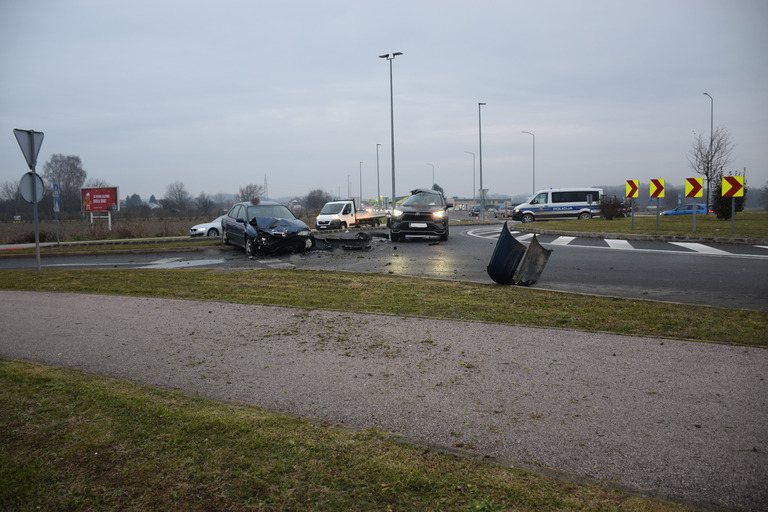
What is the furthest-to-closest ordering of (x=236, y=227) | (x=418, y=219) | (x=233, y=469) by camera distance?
(x=418, y=219) → (x=236, y=227) → (x=233, y=469)

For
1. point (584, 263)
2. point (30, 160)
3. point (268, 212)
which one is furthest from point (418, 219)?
point (30, 160)

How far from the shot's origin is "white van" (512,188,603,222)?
3612 cm

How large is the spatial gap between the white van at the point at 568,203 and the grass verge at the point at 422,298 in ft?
92.2

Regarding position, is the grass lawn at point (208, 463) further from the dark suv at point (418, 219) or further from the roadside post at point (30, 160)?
the dark suv at point (418, 219)

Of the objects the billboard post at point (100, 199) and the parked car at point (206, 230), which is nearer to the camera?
the parked car at point (206, 230)

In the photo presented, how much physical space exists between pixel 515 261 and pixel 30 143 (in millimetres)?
10328

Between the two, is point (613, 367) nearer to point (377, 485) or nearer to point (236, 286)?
point (377, 485)

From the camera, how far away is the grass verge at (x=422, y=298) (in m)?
6.12

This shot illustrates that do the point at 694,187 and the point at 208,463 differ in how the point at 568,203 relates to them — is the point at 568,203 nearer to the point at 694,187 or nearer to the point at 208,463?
the point at 694,187

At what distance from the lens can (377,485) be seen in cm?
267

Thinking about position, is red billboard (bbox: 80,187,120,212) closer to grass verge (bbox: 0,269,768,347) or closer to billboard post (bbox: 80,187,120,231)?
billboard post (bbox: 80,187,120,231)

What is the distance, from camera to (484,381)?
4277 mm

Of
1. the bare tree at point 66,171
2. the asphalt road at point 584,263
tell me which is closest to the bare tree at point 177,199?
the bare tree at point 66,171

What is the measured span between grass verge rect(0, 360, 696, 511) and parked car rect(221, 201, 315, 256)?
12.2 meters
